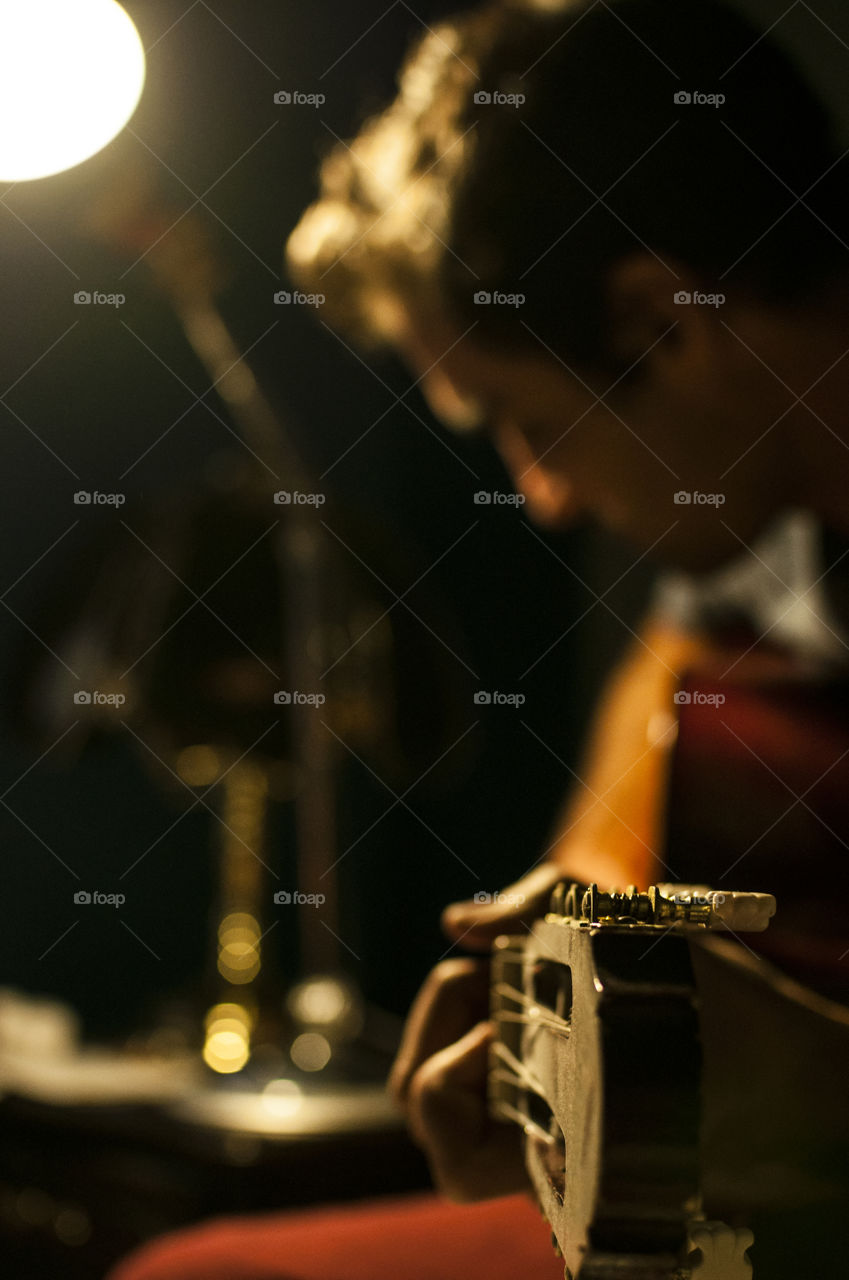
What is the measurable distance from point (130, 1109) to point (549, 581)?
3.09ft

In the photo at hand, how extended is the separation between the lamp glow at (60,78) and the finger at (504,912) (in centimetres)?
65

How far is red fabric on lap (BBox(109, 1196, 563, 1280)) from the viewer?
0.57 metres

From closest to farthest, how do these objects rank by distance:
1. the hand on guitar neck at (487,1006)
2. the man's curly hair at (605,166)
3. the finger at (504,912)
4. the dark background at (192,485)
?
1. the hand on guitar neck at (487,1006)
2. the finger at (504,912)
3. the man's curly hair at (605,166)
4. the dark background at (192,485)

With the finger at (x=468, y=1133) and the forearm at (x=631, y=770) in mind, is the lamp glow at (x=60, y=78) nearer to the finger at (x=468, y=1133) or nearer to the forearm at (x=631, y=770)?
the forearm at (x=631, y=770)

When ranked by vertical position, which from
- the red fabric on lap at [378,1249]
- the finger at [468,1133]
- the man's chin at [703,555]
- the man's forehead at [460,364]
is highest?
the man's forehead at [460,364]

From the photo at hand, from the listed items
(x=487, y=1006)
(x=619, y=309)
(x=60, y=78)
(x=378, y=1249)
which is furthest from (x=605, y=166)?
(x=378, y=1249)

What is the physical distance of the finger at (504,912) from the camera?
0.55 meters

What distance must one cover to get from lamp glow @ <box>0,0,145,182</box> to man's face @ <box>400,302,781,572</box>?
0.94 ft

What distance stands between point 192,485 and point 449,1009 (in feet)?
2.96

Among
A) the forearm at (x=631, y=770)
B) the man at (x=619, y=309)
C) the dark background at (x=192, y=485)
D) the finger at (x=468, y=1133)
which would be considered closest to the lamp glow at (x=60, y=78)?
the man at (x=619, y=309)

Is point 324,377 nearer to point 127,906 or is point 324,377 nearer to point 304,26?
point 304,26

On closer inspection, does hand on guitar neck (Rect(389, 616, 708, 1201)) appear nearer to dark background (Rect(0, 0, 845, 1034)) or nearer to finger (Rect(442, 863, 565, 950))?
finger (Rect(442, 863, 565, 950))

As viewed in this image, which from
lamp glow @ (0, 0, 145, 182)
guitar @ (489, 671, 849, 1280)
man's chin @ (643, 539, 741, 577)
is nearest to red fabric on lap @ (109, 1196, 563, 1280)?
guitar @ (489, 671, 849, 1280)

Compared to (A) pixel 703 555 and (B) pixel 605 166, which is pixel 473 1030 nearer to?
(A) pixel 703 555
